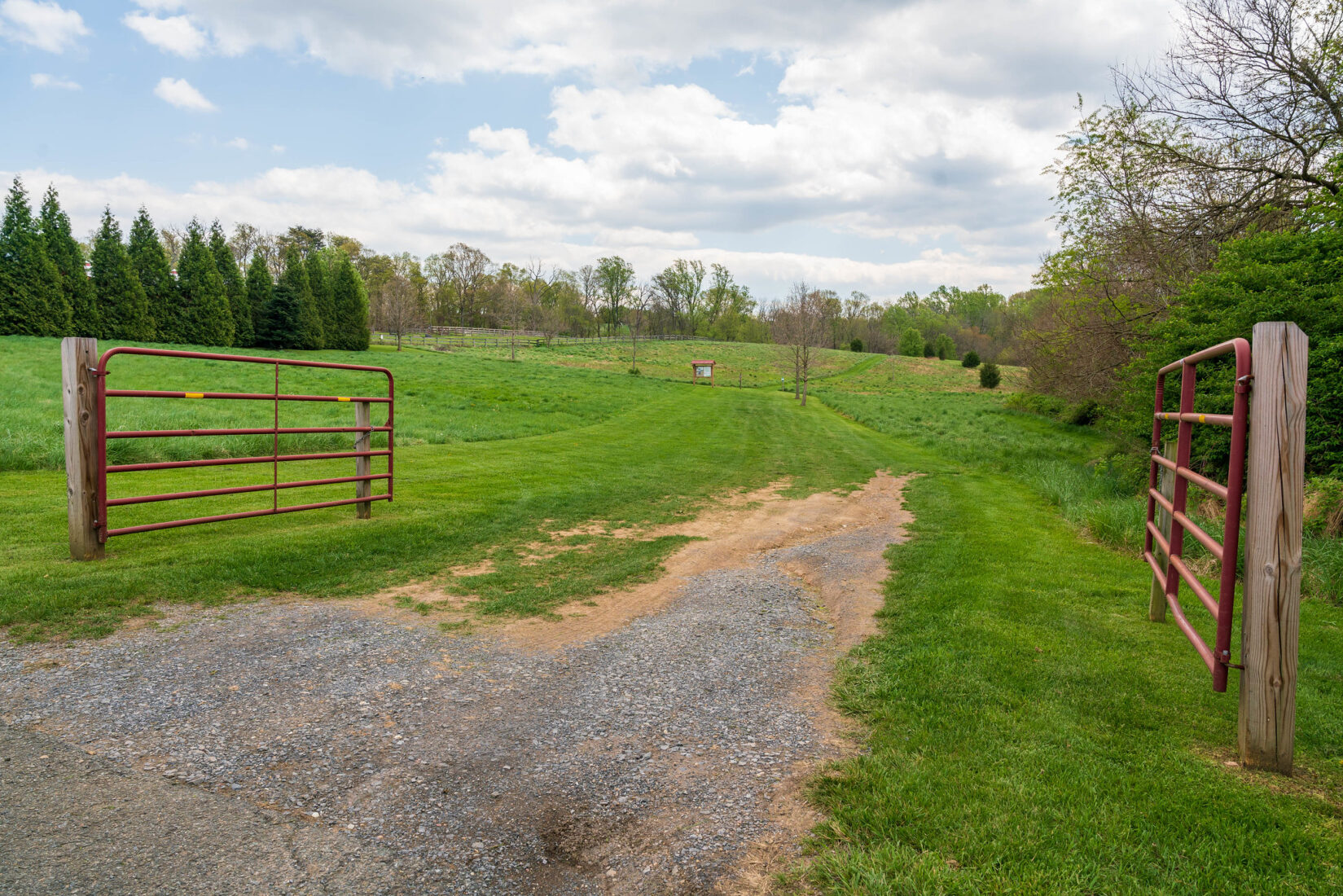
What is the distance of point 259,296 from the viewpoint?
48.2 m

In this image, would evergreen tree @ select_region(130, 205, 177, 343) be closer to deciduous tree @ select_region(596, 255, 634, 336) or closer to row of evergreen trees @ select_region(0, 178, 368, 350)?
row of evergreen trees @ select_region(0, 178, 368, 350)

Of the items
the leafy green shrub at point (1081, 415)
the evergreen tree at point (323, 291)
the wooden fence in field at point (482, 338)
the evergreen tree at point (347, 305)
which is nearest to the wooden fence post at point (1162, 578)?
the leafy green shrub at point (1081, 415)

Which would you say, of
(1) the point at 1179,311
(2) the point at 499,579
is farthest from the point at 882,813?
(1) the point at 1179,311

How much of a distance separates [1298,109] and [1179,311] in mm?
4801

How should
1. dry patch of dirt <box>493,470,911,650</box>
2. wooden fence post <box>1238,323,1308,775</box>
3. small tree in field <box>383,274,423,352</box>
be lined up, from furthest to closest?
small tree in field <box>383,274,423,352</box> < dry patch of dirt <box>493,470,911,650</box> < wooden fence post <box>1238,323,1308,775</box>

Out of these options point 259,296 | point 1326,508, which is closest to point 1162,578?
point 1326,508

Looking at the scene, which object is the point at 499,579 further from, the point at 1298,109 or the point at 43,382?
the point at 43,382

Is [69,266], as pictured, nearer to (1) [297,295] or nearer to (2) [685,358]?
(1) [297,295]

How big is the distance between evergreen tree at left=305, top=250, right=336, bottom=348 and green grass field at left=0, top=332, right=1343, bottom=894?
123 feet

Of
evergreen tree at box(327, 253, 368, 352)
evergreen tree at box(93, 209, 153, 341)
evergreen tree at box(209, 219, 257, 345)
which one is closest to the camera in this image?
evergreen tree at box(93, 209, 153, 341)

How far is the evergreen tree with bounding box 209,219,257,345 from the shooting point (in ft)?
151

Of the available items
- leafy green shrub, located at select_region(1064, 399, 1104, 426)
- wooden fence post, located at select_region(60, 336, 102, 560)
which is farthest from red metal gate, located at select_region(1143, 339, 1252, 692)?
leafy green shrub, located at select_region(1064, 399, 1104, 426)

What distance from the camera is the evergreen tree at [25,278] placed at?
3603 centimetres

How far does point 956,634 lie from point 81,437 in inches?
293
